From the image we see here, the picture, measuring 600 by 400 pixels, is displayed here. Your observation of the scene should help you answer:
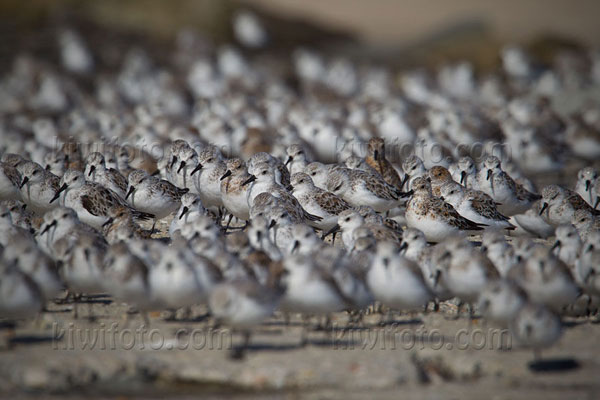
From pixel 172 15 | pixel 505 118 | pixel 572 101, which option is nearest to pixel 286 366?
pixel 505 118

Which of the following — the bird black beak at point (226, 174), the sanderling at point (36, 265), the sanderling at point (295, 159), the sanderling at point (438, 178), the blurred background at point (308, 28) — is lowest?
the sanderling at point (36, 265)

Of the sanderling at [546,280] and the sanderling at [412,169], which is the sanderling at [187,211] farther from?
the sanderling at [546,280]

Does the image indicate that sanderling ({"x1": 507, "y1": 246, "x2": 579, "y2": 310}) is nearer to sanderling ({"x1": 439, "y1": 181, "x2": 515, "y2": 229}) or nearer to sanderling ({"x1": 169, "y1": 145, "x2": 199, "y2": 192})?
sanderling ({"x1": 439, "y1": 181, "x2": 515, "y2": 229})

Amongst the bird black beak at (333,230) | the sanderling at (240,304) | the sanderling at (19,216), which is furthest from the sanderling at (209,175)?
the sanderling at (240,304)

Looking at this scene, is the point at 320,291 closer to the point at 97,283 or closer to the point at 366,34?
the point at 97,283

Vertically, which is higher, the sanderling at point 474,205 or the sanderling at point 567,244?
the sanderling at point 474,205

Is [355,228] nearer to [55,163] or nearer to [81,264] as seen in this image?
[81,264]
